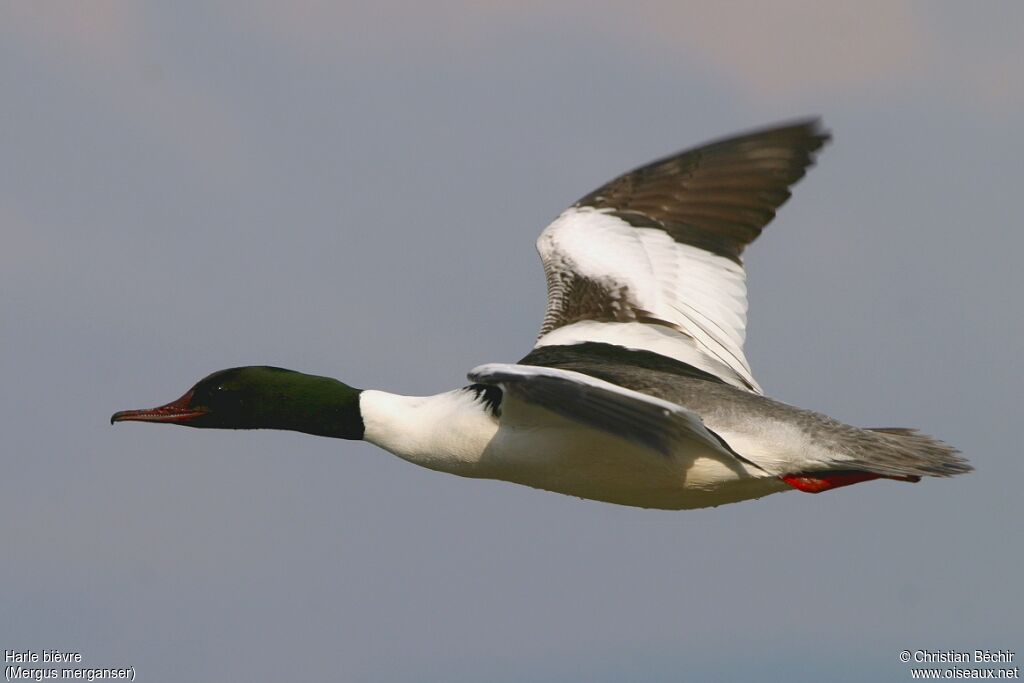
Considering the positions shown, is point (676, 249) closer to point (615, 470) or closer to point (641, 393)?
point (615, 470)

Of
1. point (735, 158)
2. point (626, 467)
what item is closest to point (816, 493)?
point (626, 467)

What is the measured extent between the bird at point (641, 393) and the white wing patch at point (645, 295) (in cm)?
1

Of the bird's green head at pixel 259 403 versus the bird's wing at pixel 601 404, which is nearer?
the bird's wing at pixel 601 404

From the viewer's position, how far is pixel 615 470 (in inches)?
308

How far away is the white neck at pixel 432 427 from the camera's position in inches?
319

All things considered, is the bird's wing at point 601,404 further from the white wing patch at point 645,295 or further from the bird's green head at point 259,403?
the white wing patch at point 645,295

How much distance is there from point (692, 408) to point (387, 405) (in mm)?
1815

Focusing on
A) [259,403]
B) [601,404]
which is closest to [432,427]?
[259,403]

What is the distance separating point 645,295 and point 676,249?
0.55 meters

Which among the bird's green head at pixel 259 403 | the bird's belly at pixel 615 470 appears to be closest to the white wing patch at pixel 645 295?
the bird's belly at pixel 615 470

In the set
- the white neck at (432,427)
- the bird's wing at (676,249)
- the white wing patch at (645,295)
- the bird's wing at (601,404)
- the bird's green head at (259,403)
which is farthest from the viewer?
the bird's wing at (676,249)

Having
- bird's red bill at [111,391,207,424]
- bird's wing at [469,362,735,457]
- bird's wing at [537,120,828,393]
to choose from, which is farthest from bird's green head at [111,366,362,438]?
bird's wing at [469,362,735,457]

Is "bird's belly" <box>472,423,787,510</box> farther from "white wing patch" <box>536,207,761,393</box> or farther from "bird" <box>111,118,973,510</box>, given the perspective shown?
"white wing patch" <box>536,207,761,393</box>

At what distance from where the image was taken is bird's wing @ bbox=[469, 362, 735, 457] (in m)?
6.30
